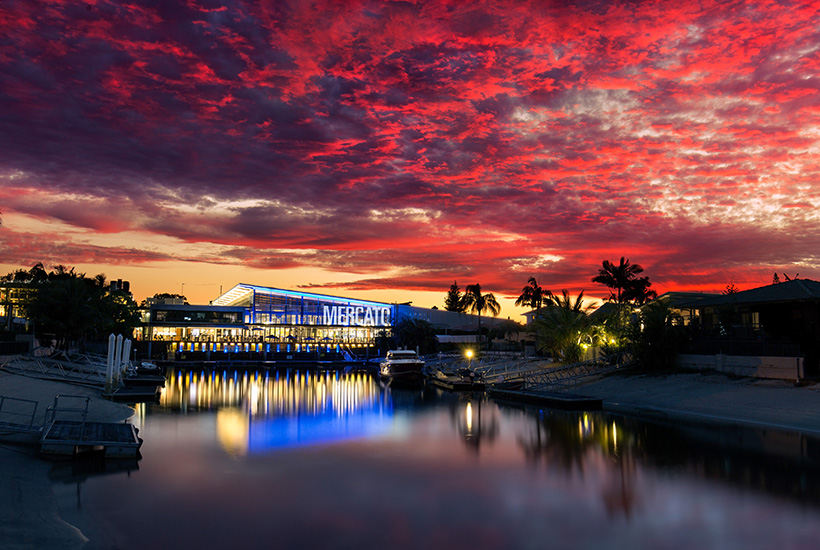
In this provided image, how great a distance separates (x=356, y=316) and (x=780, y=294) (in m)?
91.2

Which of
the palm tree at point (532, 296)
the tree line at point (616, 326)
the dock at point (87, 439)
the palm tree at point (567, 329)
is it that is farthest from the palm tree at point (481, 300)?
the dock at point (87, 439)

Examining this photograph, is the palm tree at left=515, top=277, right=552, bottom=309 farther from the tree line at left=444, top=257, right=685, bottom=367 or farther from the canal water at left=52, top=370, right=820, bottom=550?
the canal water at left=52, top=370, right=820, bottom=550

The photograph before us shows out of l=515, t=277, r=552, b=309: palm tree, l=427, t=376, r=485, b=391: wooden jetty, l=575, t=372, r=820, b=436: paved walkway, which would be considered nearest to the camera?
l=575, t=372, r=820, b=436: paved walkway

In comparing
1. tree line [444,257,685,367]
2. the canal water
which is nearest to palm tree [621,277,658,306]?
tree line [444,257,685,367]

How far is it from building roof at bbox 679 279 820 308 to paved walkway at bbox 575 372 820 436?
6.78m

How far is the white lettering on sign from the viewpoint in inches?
4872

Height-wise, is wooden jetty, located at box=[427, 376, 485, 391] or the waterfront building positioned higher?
the waterfront building

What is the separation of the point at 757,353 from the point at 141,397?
1596 inches

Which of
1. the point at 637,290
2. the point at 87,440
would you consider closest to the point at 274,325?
the point at 637,290

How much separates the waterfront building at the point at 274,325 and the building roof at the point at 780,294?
250ft

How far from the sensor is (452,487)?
19.3 metres

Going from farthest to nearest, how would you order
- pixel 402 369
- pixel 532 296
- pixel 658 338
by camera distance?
pixel 532 296, pixel 402 369, pixel 658 338

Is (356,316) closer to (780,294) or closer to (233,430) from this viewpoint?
(780,294)

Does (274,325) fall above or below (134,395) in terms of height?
above
